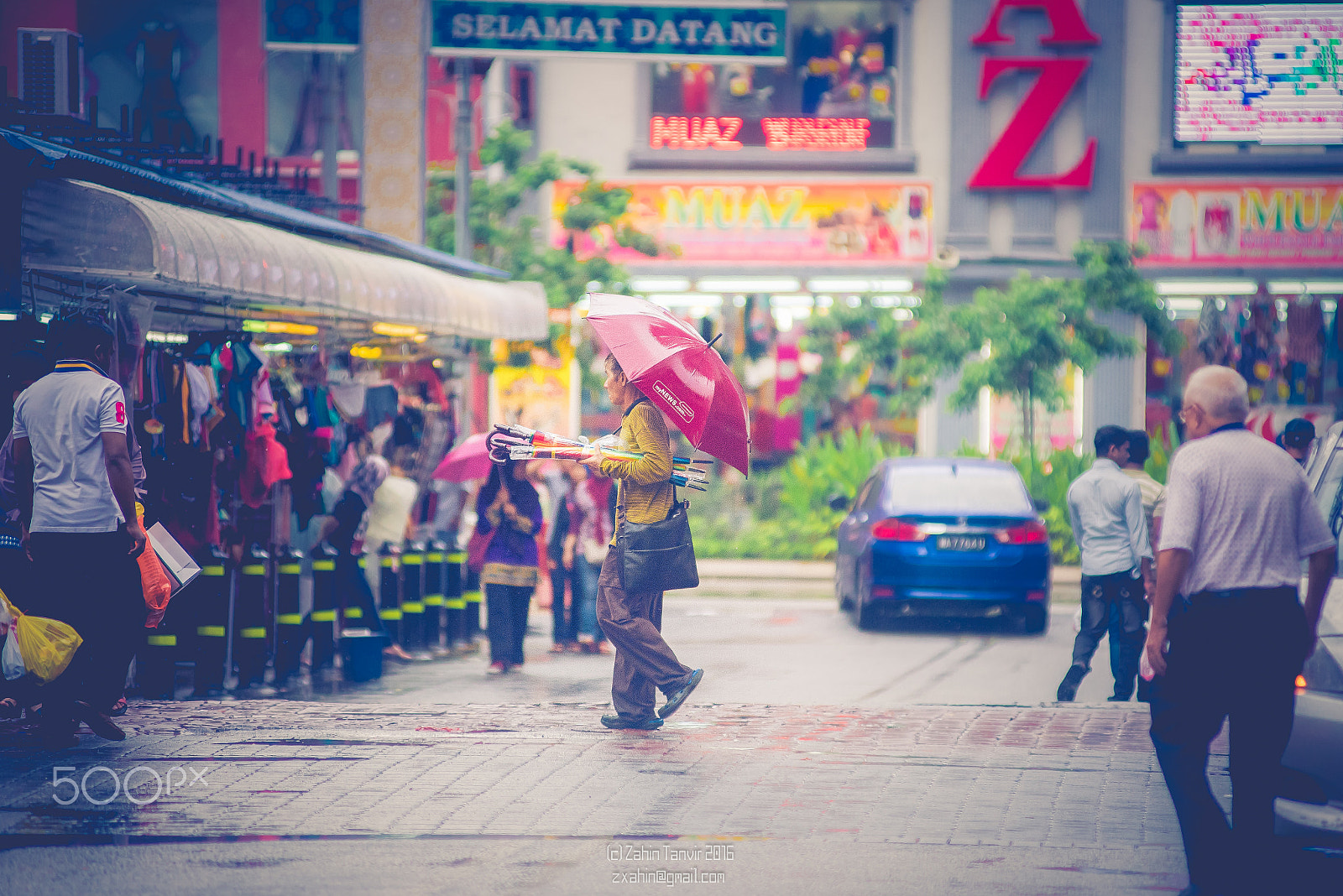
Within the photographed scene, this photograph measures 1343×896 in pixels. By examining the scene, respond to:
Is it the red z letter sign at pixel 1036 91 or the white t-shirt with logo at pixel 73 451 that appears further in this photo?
the red z letter sign at pixel 1036 91

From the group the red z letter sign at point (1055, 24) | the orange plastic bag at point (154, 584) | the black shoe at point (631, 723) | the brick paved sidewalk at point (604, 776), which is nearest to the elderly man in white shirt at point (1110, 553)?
the brick paved sidewalk at point (604, 776)

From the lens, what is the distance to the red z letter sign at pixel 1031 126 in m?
25.2

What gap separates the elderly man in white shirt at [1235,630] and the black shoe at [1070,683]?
484cm

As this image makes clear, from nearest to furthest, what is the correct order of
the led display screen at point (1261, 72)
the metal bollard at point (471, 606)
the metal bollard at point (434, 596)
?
the metal bollard at point (434, 596)
the metal bollard at point (471, 606)
the led display screen at point (1261, 72)

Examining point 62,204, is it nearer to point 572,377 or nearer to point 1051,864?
point 1051,864

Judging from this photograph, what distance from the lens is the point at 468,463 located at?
38.2 feet

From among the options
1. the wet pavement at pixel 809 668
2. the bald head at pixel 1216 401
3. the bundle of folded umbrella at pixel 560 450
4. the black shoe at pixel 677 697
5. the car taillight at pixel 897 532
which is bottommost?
the wet pavement at pixel 809 668

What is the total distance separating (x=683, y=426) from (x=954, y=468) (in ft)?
23.0

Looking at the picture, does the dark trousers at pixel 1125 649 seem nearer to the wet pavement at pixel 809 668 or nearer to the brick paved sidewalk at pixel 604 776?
the wet pavement at pixel 809 668

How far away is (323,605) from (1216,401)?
23.3ft

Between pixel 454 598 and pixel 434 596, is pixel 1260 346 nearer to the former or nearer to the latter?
pixel 454 598

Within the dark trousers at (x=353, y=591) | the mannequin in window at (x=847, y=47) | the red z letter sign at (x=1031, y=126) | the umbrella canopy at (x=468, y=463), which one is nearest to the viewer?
the dark trousers at (x=353, y=591)

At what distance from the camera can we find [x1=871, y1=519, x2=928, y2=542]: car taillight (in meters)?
13.7

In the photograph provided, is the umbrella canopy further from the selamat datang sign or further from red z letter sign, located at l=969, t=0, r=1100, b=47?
red z letter sign, located at l=969, t=0, r=1100, b=47
